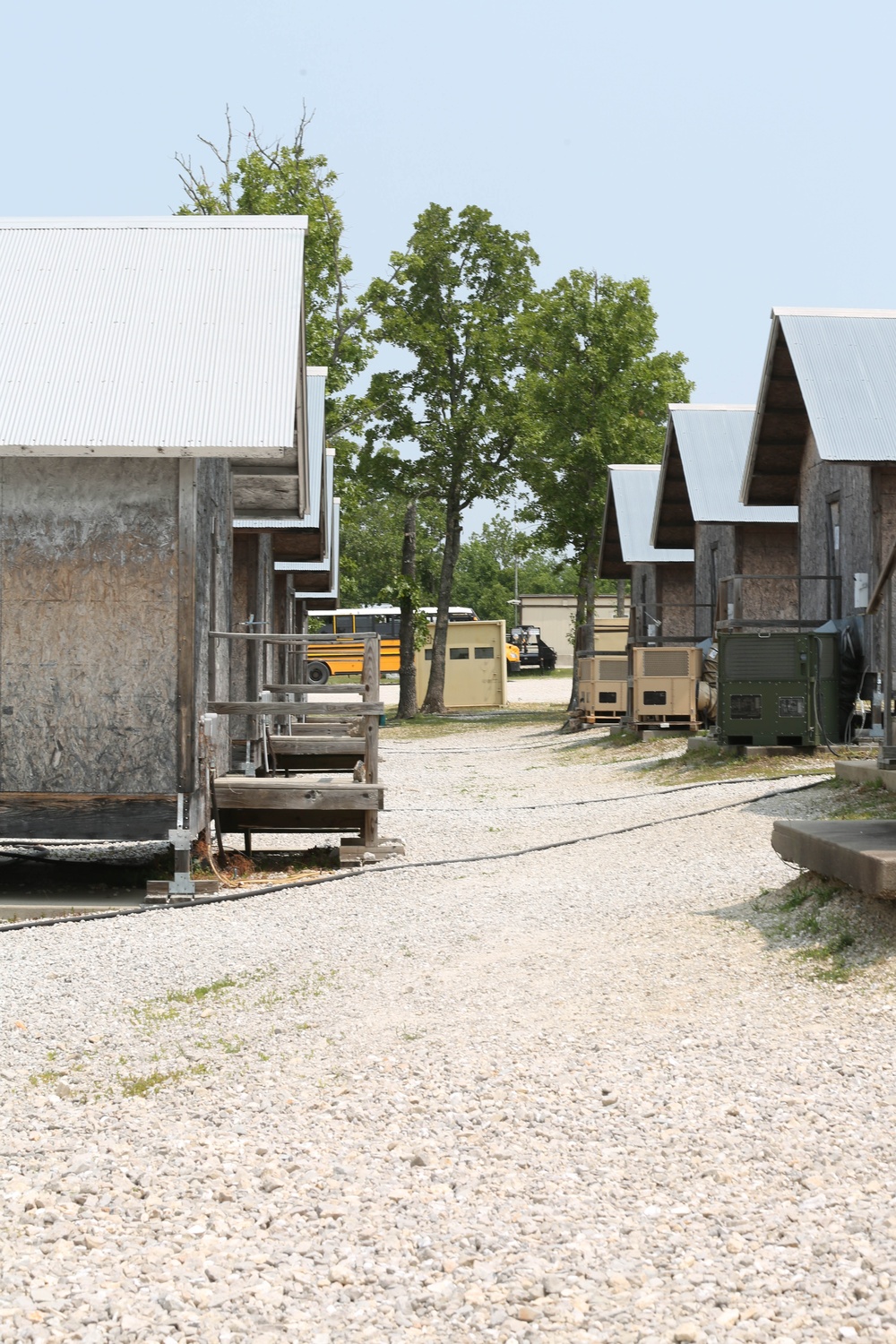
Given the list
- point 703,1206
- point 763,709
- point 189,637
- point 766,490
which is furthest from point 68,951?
point 766,490

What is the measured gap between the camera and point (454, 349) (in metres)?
38.2

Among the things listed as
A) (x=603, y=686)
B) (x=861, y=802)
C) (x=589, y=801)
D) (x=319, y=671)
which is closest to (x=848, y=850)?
(x=861, y=802)

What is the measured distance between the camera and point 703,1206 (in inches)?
166

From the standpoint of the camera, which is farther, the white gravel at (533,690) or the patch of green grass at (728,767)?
the white gravel at (533,690)

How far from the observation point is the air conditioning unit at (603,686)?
2758cm

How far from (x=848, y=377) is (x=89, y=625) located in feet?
39.6

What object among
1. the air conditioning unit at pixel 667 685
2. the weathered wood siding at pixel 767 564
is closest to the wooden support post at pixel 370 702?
the air conditioning unit at pixel 667 685

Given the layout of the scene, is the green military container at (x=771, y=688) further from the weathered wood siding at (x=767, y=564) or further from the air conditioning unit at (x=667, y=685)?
the weathered wood siding at (x=767, y=564)

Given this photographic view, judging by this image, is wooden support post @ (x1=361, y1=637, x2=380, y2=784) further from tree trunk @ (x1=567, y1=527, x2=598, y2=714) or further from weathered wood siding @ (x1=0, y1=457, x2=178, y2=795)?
tree trunk @ (x1=567, y1=527, x2=598, y2=714)

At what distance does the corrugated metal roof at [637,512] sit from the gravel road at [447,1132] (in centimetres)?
2197

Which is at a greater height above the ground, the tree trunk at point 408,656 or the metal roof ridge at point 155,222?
the metal roof ridge at point 155,222

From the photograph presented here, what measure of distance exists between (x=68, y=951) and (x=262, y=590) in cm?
1183

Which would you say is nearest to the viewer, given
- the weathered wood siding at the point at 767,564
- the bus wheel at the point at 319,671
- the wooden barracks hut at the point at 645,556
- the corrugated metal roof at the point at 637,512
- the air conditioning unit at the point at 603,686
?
the weathered wood siding at the point at 767,564

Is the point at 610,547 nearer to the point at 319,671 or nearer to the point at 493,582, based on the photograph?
the point at 319,671
